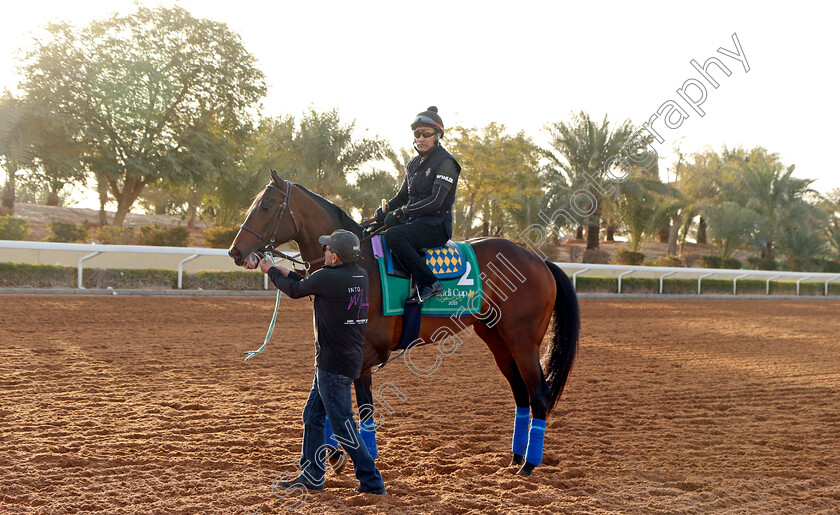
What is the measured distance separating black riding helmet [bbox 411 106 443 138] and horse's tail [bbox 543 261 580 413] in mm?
1435

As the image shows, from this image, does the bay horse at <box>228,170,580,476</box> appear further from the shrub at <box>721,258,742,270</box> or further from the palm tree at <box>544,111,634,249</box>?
the shrub at <box>721,258,742,270</box>

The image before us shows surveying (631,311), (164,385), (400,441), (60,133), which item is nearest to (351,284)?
(400,441)

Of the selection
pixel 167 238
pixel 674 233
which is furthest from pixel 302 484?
pixel 674 233

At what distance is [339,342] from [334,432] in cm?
51

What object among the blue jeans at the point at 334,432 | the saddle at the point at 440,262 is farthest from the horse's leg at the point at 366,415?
the saddle at the point at 440,262

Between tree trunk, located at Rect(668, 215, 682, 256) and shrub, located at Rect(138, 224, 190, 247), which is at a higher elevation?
tree trunk, located at Rect(668, 215, 682, 256)

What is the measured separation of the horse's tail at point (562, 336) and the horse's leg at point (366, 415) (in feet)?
4.87

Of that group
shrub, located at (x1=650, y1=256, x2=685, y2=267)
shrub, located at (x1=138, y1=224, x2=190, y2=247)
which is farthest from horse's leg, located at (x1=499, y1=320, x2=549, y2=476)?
shrub, located at (x1=650, y1=256, x2=685, y2=267)

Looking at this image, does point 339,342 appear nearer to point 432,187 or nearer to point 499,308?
point 432,187

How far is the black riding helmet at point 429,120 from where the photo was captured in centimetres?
450

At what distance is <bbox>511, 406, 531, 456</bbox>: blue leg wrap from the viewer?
14.8ft

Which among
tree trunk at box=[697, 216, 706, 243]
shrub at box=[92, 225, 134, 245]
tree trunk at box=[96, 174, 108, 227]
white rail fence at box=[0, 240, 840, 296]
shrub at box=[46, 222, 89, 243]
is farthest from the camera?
tree trunk at box=[697, 216, 706, 243]

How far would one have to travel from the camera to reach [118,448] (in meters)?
4.27

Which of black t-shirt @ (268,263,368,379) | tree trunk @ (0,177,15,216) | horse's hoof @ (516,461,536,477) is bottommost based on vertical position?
horse's hoof @ (516,461,536,477)
